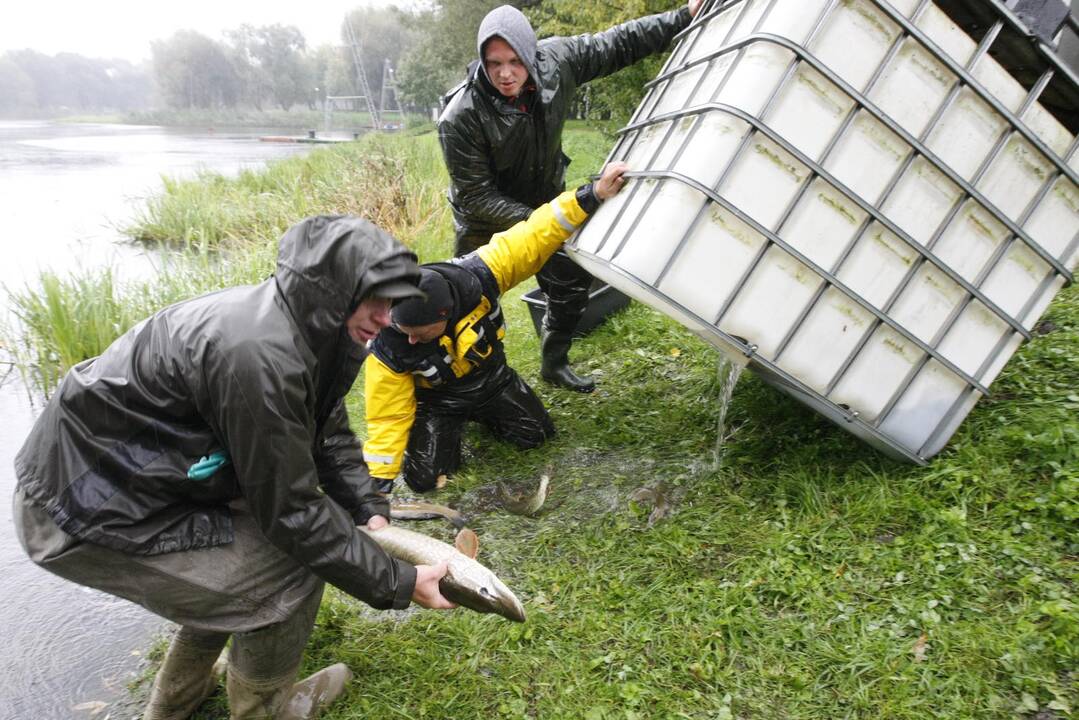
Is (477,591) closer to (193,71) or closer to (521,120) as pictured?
(521,120)

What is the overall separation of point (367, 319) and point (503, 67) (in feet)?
7.38

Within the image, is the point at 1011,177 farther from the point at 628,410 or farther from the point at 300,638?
the point at 300,638

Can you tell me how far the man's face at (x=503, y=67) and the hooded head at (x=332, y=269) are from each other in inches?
85.9

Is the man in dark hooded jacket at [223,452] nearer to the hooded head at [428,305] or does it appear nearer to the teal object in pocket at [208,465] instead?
the teal object in pocket at [208,465]

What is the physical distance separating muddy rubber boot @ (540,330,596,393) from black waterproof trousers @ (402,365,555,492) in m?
0.65

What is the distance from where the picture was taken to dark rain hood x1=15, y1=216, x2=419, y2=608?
5.82ft

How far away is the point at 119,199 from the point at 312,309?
14.9 metres

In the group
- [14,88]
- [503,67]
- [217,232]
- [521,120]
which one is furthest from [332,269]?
[14,88]

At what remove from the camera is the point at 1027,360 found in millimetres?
3309

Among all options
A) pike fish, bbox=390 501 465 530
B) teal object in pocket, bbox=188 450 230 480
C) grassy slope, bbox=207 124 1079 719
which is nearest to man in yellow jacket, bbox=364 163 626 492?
pike fish, bbox=390 501 465 530

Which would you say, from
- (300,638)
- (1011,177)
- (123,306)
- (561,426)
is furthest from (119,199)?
(1011,177)

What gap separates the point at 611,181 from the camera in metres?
3.06

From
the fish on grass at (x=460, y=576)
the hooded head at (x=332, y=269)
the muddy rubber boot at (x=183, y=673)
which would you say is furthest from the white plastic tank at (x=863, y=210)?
the muddy rubber boot at (x=183, y=673)

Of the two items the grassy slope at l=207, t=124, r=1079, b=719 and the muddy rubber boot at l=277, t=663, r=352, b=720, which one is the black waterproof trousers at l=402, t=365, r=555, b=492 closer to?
the grassy slope at l=207, t=124, r=1079, b=719
